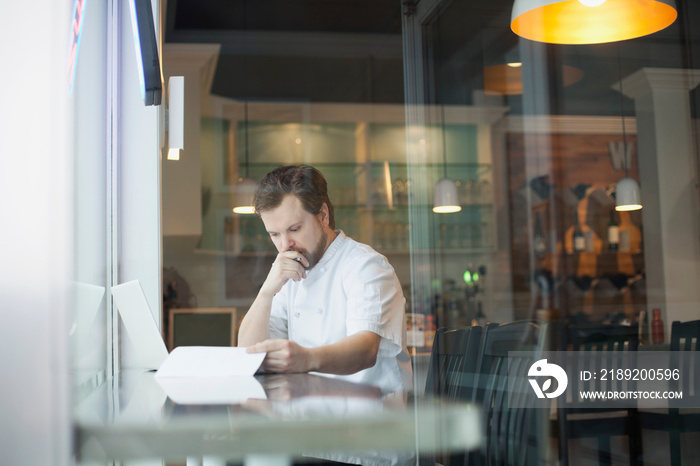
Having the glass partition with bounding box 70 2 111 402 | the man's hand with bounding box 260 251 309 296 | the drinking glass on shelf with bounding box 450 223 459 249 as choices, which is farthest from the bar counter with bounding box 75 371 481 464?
the drinking glass on shelf with bounding box 450 223 459 249

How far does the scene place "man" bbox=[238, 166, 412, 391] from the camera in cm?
132

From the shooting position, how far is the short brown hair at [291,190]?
1.52 m

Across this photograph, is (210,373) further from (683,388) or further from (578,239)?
(578,239)

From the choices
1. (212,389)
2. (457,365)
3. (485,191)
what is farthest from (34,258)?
(485,191)

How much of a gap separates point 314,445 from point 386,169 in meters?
4.02

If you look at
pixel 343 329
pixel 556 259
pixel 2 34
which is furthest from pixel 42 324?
pixel 556 259

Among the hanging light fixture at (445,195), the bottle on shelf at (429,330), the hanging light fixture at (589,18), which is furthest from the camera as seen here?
the bottle on shelf at (429,330)

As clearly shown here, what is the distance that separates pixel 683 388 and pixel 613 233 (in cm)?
188

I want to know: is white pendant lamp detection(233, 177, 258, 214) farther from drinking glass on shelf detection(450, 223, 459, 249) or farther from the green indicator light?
the green indicator light

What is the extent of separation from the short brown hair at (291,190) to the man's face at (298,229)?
13 millimetres

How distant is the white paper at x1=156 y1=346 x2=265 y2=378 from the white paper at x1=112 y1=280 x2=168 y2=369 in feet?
0.39

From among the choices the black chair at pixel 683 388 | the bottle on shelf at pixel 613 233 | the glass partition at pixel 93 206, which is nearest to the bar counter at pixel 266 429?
the glass partition at pixel 93 206

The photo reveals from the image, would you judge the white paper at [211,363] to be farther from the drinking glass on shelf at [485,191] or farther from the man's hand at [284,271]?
the drinking glass on shelf at [485,191]

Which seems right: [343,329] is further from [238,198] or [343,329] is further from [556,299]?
[556,299]
